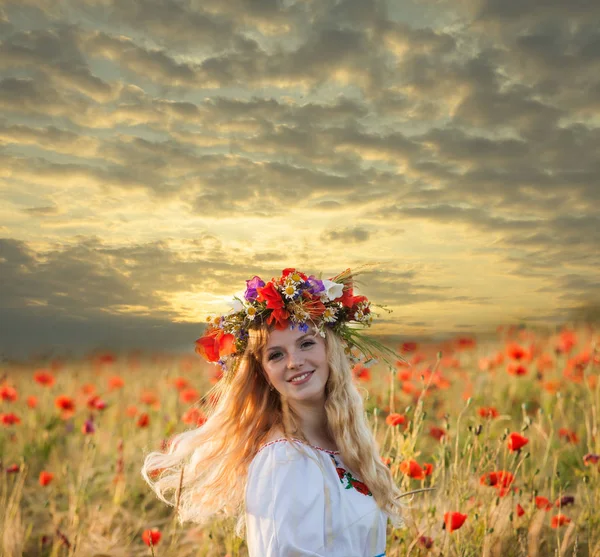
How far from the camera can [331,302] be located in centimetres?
298

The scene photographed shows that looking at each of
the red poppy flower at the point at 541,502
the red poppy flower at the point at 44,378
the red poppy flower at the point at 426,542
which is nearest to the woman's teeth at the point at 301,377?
the red poppy flower at the point at 426,542

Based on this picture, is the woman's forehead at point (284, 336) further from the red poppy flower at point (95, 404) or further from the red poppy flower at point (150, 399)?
the red poppy flower at point (150, 399)

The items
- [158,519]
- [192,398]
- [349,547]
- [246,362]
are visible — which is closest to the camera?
[349,547]

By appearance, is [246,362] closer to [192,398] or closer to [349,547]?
[349,547]

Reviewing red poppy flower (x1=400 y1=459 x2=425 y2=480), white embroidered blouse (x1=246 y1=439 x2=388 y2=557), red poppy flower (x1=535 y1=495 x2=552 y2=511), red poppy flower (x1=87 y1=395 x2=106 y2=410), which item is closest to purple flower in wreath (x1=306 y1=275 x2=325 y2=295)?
white embroidered blouse (x1=246 y1=439 x2=388 y2=557)

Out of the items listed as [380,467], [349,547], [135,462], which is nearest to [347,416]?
[380,467]

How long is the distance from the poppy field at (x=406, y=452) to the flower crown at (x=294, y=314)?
0.87 ft

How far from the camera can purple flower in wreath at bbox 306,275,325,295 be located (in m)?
2.95

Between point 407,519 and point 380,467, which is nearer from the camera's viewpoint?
point 380,467

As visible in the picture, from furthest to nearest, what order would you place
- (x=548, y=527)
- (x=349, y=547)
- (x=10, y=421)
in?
(x=10, y=421), (x=548, y=527), (x=349, y=547)

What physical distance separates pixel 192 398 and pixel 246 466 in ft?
11.3

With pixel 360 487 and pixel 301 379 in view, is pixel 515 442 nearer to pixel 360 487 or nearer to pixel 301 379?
pixel 360 487

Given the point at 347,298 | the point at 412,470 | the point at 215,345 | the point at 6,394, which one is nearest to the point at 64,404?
the point at 6,394

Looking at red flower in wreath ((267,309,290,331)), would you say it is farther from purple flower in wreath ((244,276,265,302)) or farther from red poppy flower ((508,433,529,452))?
red poppy flower ((508,433,529,452))
